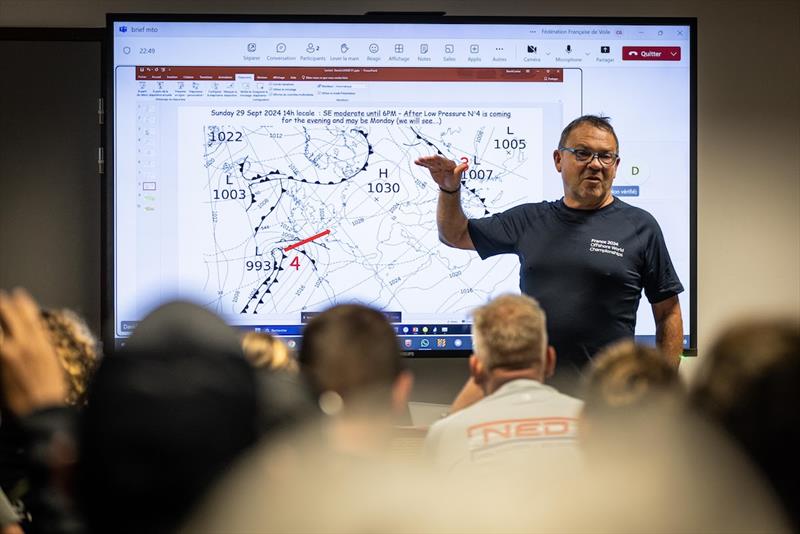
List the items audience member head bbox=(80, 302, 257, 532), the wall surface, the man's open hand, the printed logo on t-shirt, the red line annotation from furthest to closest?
the wall surface < the red line annotation < the printed logo on t-shirt < the man's open hand < audience member head bbox=(80, 302, 257, 532)

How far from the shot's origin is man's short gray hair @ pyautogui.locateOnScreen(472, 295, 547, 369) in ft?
7.27

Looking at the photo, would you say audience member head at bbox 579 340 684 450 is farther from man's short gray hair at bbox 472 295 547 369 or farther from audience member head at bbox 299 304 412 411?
man's short gray hair at bbox 472 295 547 369

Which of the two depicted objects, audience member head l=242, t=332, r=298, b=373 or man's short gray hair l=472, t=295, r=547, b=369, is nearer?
audience member head l=242, t=332, r=298, b=373

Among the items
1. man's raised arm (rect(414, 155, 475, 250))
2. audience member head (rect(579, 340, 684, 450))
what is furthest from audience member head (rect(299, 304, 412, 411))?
man's raised arm (rect(414, 155, 475, 250))

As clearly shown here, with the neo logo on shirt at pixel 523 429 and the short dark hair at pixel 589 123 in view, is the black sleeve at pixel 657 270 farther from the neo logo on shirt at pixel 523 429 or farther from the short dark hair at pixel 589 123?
the neo logo on shirt at pixel 523 429

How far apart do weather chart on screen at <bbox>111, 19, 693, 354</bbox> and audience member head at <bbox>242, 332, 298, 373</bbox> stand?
76.9 inches

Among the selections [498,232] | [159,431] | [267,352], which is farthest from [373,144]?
[159,431]

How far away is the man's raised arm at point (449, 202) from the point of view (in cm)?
375

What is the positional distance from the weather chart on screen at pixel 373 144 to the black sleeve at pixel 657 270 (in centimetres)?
19

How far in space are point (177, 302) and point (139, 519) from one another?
0.27m

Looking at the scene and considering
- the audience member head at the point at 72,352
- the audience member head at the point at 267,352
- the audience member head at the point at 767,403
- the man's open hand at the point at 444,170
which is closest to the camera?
the audience member head at the point at 767,403

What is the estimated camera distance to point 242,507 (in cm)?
112

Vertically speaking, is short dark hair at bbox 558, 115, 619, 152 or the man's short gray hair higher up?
short dark hair at bbox 558, 115, 619, 152

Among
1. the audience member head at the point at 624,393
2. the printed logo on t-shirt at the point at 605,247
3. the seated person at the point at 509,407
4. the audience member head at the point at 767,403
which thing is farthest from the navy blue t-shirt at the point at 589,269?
the audience member head at the point at 767,403
